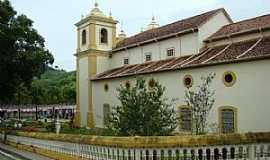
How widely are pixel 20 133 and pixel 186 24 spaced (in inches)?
573

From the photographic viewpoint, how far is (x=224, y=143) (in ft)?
26.1

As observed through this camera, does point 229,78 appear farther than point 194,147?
Yes

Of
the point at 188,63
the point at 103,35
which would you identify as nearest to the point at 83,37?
the point at 103,35

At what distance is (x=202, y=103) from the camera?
750 inches

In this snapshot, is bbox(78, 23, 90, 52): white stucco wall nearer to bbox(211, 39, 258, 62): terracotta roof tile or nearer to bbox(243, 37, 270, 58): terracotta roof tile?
bbox(211, 39, 258, 62): terracotta roof tile

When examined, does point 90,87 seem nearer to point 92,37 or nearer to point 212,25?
point 92,37

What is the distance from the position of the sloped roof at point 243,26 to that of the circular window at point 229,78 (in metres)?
3.73

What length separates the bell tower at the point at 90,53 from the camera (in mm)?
33406

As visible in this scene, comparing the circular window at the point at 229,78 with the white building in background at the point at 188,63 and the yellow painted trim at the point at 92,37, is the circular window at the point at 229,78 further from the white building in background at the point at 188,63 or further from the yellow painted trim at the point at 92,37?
the yellow painted trim at the point at 92,37

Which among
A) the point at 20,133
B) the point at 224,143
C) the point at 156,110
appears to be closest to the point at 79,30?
the point at 20,133

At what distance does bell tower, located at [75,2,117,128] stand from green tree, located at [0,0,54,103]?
10.6m

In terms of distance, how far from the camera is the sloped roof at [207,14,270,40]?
2088 cm

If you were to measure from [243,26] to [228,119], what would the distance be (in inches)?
261

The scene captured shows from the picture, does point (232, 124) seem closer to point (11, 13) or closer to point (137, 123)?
point (137, 123)
